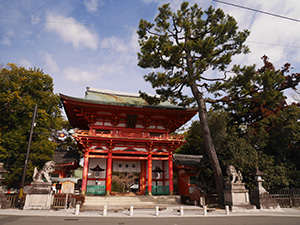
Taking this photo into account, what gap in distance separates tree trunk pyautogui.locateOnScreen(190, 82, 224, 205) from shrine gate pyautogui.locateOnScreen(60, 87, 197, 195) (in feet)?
6.13

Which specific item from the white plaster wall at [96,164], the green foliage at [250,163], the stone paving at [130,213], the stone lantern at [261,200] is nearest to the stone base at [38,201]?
the stone paving at [130,213]

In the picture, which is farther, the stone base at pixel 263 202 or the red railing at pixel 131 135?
the red railing at pixel 131 135

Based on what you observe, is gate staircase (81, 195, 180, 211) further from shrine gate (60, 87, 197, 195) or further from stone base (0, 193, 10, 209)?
stone base (0, 193, 10, 209)

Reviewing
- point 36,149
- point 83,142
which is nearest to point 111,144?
point 83,142

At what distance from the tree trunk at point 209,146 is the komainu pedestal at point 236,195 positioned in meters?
0.59

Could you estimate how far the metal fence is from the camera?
14742mm

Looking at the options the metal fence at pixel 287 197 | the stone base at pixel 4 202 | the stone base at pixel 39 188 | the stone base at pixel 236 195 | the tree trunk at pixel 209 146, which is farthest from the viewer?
the metal fence at pixel 287 197

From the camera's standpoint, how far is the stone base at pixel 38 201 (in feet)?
37.0

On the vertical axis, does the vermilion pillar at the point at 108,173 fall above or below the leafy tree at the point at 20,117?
below

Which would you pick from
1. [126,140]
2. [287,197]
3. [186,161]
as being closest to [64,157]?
[126,140]

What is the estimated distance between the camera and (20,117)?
65.5ft

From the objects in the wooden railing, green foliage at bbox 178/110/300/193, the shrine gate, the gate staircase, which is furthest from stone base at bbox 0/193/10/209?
green foliage at bbox 178/110/300/193

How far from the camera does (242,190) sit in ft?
43.1

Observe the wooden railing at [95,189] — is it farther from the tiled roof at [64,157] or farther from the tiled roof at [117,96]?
the tiled roof at [117,96]
